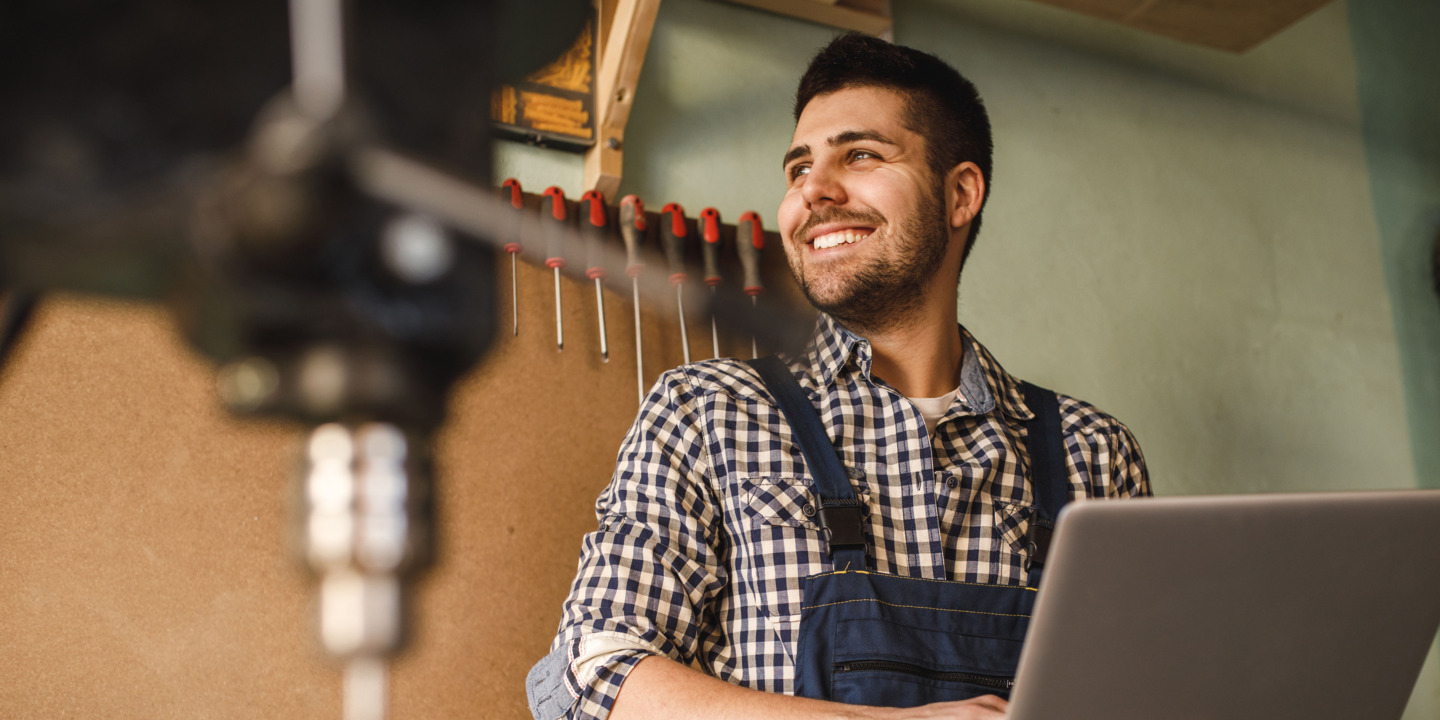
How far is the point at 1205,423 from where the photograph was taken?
1718 mm

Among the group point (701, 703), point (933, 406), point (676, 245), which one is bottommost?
point (701, 703)

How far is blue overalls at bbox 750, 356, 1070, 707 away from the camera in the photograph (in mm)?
790

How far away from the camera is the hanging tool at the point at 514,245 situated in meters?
1.20

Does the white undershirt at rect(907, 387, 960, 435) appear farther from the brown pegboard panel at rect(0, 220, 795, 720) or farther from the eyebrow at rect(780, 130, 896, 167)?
the brown pegboard panel at rect(0, 220, 795, 720)

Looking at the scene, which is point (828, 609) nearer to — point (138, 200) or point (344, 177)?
point (344, 177)

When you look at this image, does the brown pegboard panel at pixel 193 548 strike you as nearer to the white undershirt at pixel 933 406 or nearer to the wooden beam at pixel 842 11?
the white undershirt at pixel 933 406

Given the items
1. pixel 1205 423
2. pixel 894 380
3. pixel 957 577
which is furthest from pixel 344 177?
pixel 1205 423

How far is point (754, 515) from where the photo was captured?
882 mm

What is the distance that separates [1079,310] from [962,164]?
0.61m

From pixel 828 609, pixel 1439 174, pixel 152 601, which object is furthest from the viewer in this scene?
pixel 1439 174

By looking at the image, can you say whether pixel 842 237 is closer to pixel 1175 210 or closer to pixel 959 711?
pixel 959 711

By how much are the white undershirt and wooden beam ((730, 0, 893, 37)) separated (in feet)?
2.40

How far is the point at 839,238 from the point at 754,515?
1.21 feet

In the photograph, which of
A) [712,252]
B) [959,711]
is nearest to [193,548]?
[712,252]
